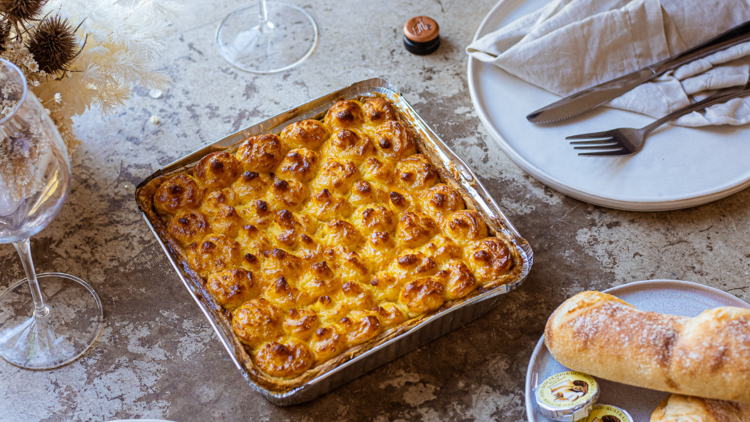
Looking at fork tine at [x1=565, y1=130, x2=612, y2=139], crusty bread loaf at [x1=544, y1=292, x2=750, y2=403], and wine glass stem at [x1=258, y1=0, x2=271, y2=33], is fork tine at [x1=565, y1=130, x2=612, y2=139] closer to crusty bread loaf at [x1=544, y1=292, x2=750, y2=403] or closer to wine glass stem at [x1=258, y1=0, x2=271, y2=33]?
crusty bread loaf at [x1=544, y1=292, x2=750, y2=403]

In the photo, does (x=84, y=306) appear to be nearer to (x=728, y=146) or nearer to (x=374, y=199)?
(x=374, y=199)

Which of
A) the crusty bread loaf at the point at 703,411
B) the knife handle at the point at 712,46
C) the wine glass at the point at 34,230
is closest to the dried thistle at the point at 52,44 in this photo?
the wine glass at the point at 34,230

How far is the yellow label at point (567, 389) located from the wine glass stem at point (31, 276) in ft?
4.41

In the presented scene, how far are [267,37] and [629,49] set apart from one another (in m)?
1.44

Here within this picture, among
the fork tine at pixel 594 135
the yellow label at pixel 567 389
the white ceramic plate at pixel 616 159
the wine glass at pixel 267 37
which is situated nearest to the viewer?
the yellow label at pixel 567 389

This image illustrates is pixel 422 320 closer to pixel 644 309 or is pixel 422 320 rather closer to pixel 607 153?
pixel 644 309

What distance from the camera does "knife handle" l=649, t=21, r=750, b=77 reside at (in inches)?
85.7

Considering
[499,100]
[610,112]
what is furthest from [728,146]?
[499,100]

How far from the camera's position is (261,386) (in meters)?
→ 1.45

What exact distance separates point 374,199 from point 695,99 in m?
1.25

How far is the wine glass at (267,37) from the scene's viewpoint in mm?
2465

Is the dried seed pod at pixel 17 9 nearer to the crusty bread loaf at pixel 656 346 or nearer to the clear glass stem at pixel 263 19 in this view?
the clear glass stem at pixel 263 19

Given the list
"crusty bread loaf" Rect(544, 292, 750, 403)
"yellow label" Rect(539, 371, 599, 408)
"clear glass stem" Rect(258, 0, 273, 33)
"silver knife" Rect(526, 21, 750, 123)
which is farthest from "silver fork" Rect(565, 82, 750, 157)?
"clear glass stem" Rect(258, 0, 273, 33)

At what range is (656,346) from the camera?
1400mm
